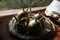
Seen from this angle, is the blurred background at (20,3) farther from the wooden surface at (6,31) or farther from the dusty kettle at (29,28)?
the dusty kettle at (29,28)

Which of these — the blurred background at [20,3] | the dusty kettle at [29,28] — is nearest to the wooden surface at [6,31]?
the dusty kettle at [29,28]

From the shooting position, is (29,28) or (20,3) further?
(20,3)

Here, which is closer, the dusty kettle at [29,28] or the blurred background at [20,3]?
the dusty kettle at [29,28]

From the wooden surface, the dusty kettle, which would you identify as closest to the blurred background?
the wooden surface

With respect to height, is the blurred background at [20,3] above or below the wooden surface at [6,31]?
below

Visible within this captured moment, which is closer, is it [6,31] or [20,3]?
[6,31]

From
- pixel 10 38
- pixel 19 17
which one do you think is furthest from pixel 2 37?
pixel 19 17

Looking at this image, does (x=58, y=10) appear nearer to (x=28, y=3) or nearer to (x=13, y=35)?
(x=13, y=35)

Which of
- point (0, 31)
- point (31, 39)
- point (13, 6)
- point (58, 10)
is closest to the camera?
point (31, 39)

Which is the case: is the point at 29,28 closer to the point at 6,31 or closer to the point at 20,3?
the point at 6,31

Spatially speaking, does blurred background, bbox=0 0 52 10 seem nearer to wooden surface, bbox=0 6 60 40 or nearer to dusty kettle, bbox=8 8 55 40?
wooden surface, bbox=0 6 60 40

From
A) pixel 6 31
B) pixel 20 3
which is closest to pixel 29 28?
pixel 6 31

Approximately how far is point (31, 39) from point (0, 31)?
0.74 ft

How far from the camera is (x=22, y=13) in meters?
1.03
